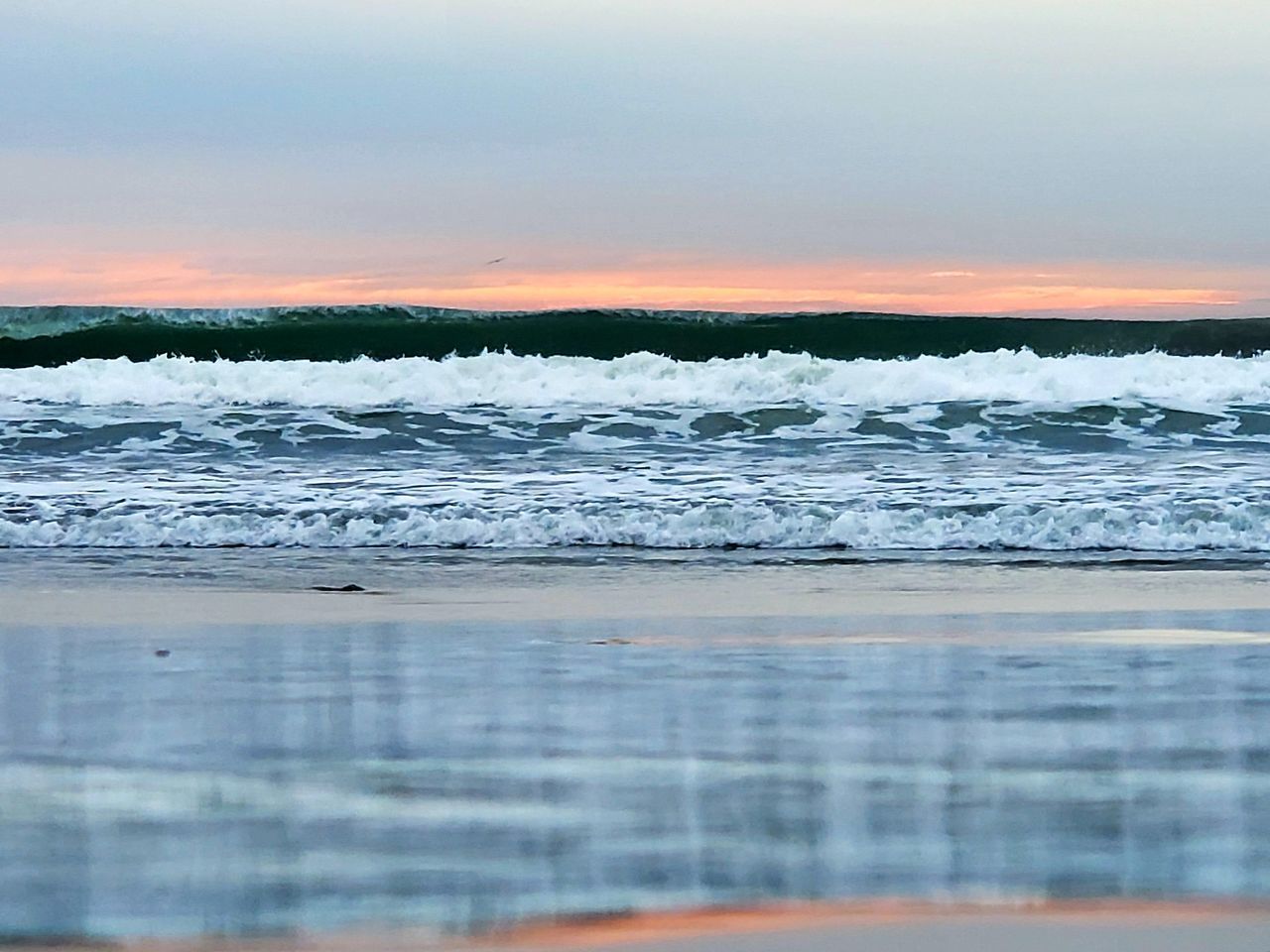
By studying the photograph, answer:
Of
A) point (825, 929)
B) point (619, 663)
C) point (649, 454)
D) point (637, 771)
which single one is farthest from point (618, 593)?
point (649, 454)

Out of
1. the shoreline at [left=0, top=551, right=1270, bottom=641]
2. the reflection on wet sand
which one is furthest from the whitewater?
the reflection on wet sand

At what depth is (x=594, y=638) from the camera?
19.4 feet

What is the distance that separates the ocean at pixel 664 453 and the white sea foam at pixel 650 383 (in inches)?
1.4

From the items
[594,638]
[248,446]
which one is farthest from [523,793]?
[248,446]

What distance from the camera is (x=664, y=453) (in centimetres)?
1266

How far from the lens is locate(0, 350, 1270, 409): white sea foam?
52.0 feet

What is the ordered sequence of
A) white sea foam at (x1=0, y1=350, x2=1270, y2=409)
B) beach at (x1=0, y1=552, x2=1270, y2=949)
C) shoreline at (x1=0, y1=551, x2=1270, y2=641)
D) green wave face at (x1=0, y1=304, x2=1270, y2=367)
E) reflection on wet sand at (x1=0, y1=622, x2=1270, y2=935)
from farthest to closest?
green wave face at (x1=0, y1=304, x2=1270, y2=367)
white sea foam at (x1=0, y1=350, x2=1270, y2=409)
shoreline at (x1=0, y1=551, x2=1270, y2=641)
reflection on wet sand at (x1=0, y1=622, x2=1270, y2=935)
beach at (x1=0, y1=552, x2=1270, y2=949)

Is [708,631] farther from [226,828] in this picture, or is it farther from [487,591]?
[226,828]

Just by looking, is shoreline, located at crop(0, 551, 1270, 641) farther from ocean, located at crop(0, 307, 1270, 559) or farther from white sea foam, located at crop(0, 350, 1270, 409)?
white sea foam, located at crop(0, 350, 1270, 409)

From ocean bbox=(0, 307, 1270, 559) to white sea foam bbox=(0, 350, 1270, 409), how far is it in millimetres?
36

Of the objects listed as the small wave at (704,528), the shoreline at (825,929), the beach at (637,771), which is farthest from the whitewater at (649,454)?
the shoreline at (825,929)

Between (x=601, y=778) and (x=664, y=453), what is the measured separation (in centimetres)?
886

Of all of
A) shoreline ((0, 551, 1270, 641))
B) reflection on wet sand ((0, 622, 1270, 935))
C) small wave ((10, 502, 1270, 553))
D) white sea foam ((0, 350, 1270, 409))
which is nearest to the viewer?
reflection on wet sand ((0, 622, 1270, 935))

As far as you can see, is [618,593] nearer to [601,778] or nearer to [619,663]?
[619,663]
